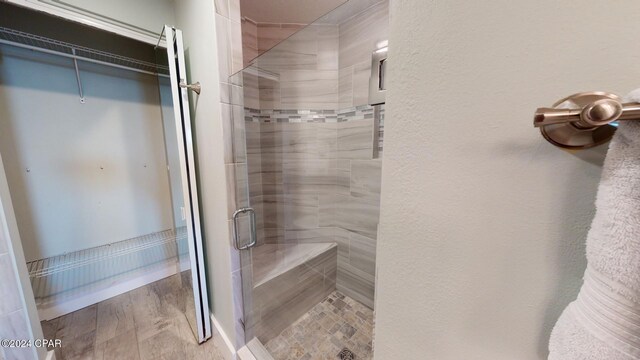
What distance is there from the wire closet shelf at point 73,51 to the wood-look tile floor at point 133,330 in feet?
5.75

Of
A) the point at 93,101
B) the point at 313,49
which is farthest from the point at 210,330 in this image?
the point at 313,49

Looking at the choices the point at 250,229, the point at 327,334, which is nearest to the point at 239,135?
the point at 250,229

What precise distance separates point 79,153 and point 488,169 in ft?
8.34

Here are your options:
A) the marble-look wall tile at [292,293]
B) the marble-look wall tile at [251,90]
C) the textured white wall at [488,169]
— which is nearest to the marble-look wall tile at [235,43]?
the marble-look wall tile at [251,90]

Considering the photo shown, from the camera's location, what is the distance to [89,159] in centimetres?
170

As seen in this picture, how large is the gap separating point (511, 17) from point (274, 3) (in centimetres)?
168

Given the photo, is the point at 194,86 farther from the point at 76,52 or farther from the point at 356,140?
the point at 76,52

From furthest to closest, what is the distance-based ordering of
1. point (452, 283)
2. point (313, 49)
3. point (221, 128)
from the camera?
point (313, 49) → point (221, 128) → point (452, 283)

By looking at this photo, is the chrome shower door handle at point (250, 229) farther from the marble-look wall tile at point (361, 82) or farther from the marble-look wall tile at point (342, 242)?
the marble-look wall tile at point (361, 82)

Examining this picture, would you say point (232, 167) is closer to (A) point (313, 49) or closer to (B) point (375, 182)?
(B) point (375, 182)

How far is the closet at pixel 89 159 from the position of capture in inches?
55.4

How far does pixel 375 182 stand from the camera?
5.12ft

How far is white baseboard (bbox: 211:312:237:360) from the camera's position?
133cm

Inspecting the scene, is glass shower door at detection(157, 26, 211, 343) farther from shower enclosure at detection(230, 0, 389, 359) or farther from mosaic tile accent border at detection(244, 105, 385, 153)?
mosaic tile accent border at detection(244, 105, 385, 153)
